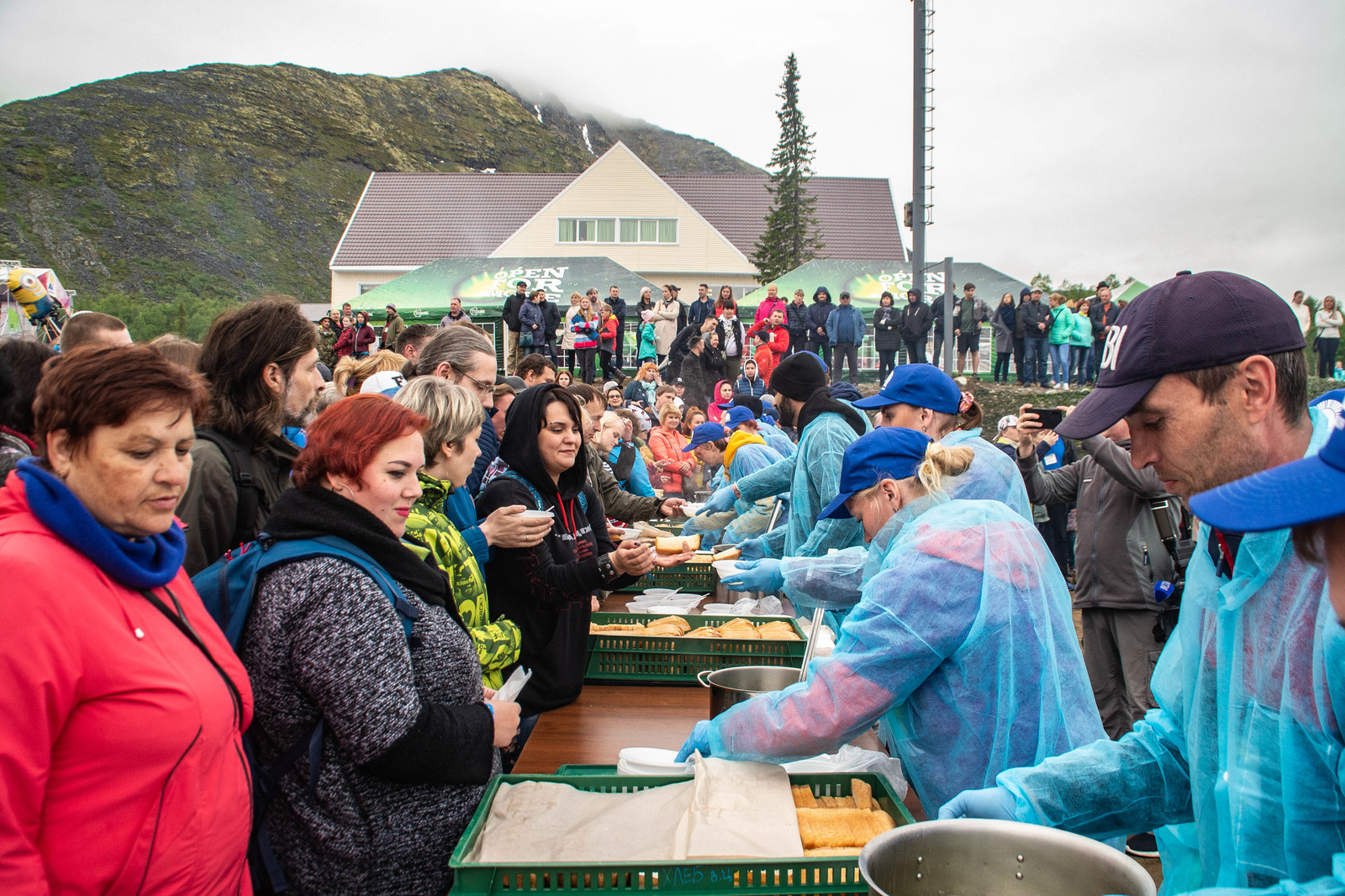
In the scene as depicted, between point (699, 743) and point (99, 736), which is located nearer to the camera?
point (99, 736)

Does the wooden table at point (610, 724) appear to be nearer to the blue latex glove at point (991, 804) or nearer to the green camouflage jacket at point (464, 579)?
the green camouflage jacket at point (464, 579)

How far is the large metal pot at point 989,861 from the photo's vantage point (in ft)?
4.25

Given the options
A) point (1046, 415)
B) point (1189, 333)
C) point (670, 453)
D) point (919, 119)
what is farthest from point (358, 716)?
point (919, 119)

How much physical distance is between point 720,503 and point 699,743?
3.88 m

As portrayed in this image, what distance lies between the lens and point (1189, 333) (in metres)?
1.27

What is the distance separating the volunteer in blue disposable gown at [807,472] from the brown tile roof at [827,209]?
3517 centimetres

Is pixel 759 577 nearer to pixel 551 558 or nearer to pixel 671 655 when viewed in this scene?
pixel 671 655

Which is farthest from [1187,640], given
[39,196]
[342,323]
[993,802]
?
[39,196]

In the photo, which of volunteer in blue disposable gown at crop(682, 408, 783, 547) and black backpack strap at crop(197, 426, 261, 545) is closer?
black backpack strap at crop(197, 426, 261, 545)

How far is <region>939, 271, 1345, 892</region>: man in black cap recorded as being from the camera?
1.04 meters

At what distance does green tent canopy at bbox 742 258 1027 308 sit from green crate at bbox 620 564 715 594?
15.5m

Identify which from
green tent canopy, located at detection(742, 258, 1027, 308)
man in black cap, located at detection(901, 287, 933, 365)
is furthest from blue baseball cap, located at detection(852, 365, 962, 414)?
green tent canopy, located at detection(742, 258, 1027, 308)

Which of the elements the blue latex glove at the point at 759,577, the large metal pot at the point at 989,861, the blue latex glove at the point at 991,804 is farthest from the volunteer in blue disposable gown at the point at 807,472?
the large metal pot at the point at 989,861

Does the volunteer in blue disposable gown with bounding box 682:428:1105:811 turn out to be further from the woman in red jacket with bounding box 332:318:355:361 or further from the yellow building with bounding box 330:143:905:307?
the yellow building with bounding box 330:143:905:307
